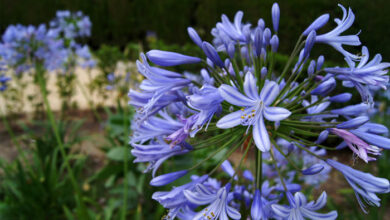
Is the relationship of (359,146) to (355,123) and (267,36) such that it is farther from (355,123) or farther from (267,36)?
(267,36)

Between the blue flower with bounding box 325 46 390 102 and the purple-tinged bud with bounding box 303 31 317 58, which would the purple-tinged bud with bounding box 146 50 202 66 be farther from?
the blue flower with bounding box 325 46 390 102

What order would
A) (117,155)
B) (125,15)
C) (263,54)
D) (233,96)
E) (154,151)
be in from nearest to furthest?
(233,96), (154,151), (263,54), (117,155), (125,15)

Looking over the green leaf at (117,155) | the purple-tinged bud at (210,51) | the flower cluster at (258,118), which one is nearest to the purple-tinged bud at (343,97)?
the flower cluster at (258,118)

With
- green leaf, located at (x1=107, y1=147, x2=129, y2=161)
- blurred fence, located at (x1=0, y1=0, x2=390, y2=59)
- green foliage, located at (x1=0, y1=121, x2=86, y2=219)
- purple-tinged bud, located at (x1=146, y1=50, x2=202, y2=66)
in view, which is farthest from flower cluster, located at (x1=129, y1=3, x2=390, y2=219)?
blurred fence, located at (x1=0, y1=0, x2=390, y2=59)

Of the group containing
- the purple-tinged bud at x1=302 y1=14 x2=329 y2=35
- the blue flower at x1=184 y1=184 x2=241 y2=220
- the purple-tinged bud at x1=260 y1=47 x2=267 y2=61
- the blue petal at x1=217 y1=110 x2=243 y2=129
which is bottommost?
the blue flower at x1=184 y1=184 x2=241 y2=220

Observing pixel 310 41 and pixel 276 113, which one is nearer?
pixel 276 113

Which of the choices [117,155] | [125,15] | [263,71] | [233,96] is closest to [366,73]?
[263,71]
